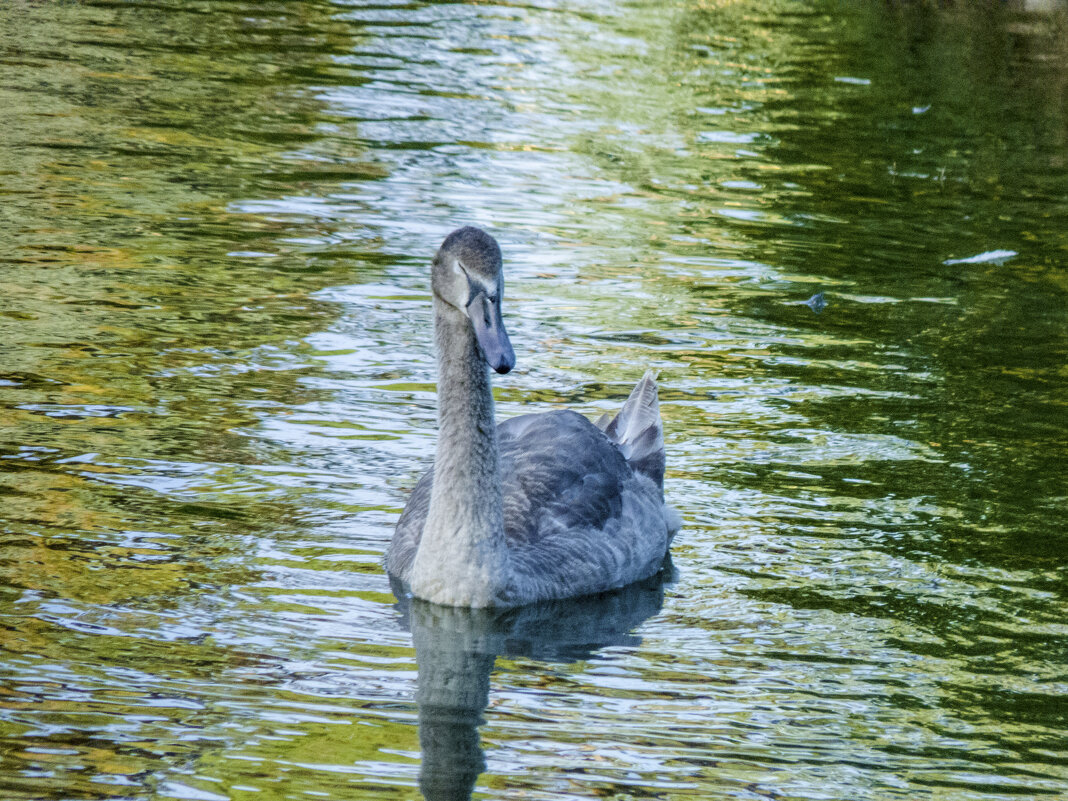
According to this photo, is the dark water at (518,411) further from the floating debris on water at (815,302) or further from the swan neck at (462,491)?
the swan neck at (462,491)

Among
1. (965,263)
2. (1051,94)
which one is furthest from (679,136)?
(1051,94)

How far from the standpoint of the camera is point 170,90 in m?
21.6

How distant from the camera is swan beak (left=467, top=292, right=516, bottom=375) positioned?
8023 mm

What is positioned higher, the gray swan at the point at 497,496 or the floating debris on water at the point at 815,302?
the floating debris on water at the point at 815,302

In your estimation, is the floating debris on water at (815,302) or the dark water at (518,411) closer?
the dark water at (518,411)

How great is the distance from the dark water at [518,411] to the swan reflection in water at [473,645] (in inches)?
1.0

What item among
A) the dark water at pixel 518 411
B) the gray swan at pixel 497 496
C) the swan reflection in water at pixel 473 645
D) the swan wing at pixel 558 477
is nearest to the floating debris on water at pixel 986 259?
the dark water at pixel 518 411

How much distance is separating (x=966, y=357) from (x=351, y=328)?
4.98 metres

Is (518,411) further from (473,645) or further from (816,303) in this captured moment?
(816,303)

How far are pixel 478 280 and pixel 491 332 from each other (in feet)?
1.07

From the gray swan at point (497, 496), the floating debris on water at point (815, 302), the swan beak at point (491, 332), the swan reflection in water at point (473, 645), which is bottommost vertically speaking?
the swan reflection in water at point (473, 645)

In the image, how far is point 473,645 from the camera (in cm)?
844

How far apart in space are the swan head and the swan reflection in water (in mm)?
1382

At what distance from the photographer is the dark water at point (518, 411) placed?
7.38 m
